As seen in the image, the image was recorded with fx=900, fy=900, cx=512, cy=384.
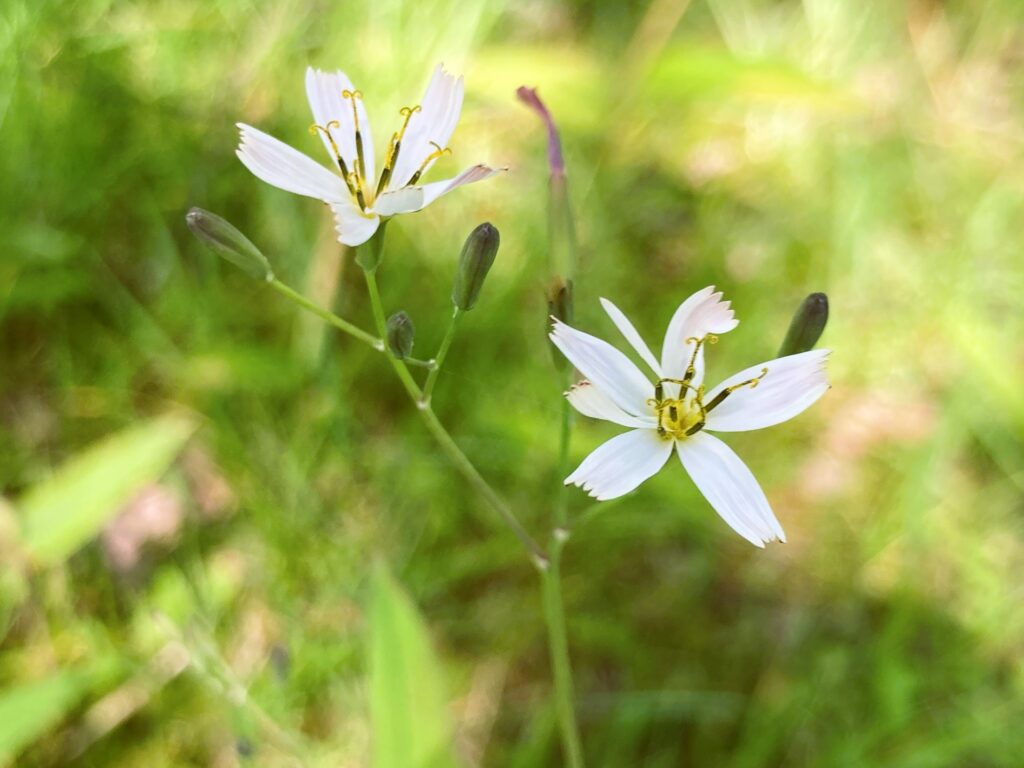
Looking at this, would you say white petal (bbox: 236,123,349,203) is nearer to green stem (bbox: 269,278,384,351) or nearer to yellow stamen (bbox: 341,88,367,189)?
yellow stamen (bbox: 341,88,367,189)

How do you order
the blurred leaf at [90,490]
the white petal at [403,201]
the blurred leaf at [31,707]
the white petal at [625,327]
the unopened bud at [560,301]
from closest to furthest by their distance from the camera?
the white petal at [625,327] < the white petal at [403,201] < the unopened bud at [560,301] < the blurred leaf at [31,707] < the blurred leaf at [90,490]

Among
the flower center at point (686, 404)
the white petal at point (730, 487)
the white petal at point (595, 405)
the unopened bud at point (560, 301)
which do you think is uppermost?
the unopened bud at point (560, 301)

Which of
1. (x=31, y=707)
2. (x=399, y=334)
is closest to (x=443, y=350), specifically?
(x=399, y=334)

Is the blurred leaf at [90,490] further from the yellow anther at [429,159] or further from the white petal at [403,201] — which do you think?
the white petal at [403,201]

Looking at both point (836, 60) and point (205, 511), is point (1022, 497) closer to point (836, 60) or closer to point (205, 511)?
point (836, 60)

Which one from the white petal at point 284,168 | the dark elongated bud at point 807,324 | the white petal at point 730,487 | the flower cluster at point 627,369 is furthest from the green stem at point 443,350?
the dark elongated bud at point 807,324

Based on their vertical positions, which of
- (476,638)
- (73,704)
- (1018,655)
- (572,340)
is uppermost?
(572,340)

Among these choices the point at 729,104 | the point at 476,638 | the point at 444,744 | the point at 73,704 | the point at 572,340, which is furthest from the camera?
the point at 729,104

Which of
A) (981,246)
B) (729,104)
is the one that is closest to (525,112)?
(729,104)

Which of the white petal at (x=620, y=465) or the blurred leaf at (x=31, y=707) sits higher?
the white petal at (x=620, y=465)
